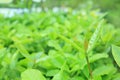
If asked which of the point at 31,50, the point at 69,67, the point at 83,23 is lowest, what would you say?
the point at 83,23

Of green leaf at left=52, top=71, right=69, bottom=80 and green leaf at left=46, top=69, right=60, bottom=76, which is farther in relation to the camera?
green leaf at left=46, top=69, right=60, bottom=76

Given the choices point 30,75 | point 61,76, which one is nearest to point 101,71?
point 61,76

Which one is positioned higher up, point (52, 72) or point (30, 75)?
point (30, 75)

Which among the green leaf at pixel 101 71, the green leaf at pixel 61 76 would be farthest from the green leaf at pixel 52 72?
the green leaf at pixel 101 71

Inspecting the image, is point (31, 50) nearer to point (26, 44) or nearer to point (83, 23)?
point (26, 44)

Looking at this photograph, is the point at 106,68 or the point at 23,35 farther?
the point at 23,35

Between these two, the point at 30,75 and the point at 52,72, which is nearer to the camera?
the point at 30,75

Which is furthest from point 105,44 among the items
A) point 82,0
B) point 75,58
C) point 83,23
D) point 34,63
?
point 82,0

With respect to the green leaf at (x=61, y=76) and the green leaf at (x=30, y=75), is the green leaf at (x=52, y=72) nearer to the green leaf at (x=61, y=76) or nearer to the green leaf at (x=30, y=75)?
the green leaf at (x=61, y=76)

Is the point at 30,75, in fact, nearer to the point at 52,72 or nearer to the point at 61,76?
the point at 61,76

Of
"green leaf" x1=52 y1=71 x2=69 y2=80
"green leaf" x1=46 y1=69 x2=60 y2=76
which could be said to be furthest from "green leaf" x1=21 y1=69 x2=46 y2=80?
"green leaf" x1=46 y1=69 x2=60 y2=76

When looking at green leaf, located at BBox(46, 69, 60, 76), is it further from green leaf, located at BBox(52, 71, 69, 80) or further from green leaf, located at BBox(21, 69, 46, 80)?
green leaf, located at BBox(21, 69, 46, 80)
